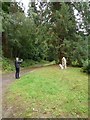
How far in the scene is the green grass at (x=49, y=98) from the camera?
381 inches


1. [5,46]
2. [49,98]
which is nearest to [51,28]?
[5,46]

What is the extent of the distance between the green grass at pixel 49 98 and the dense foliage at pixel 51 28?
406 inches

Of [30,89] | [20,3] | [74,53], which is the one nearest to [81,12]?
[74,53]

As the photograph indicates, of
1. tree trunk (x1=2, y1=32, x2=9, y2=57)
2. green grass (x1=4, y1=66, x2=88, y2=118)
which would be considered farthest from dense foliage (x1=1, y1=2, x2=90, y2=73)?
green grass (x1=4, y1=66, x2=88, y2=118)

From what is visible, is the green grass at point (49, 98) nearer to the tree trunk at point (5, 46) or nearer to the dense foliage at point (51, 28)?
the dense foliage at point (51, 28)

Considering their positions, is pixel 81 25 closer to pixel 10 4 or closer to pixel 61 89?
pixel 10 4

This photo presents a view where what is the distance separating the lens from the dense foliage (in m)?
24.8

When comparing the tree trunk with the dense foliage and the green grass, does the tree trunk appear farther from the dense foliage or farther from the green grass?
the green grass

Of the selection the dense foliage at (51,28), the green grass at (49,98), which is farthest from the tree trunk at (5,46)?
the green grass at (49,98)

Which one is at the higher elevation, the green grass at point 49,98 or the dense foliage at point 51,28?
the dense foliage at point 51,28

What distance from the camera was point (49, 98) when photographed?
1115 centimetres

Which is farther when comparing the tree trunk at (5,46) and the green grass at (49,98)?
the tree trunk at (5,46)

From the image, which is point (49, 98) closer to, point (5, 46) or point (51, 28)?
point (51, 28)

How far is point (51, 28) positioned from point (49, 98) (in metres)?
16.1
